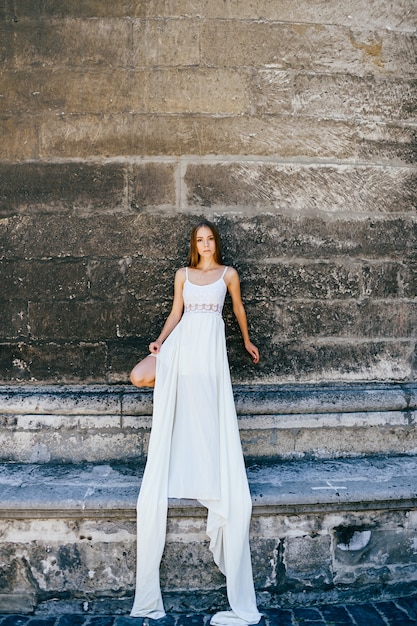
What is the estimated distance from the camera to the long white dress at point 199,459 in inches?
134

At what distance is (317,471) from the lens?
155 inches

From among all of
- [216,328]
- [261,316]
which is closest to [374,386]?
[261,316]

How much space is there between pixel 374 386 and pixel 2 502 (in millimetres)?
2573

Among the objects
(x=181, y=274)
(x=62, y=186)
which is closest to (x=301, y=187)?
(x=181, y=274)

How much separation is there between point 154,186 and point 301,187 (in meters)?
1.03

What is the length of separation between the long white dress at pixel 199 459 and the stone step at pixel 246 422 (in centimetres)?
51

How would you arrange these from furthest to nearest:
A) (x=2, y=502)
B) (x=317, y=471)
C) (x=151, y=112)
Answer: (x=151, y=112)
(x=317, y=471)
(x=2, y=502)

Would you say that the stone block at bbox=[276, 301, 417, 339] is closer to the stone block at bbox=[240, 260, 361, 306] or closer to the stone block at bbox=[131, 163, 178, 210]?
the stone block at bbox=[240, 260, 361, 306]

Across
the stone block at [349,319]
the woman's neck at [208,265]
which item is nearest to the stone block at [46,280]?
the woman's neck at [208,265]

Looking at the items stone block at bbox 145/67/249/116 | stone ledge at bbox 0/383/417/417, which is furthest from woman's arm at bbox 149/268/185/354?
stone block at bbox 145/67/249/116

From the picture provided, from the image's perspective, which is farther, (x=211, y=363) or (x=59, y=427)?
(x=59, y=427)

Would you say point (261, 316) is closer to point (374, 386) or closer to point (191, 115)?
point (374, 386)

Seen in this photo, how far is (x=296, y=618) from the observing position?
3.40m

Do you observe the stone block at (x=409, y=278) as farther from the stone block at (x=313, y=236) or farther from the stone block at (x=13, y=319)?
the stone block at (x=13, y=319)
